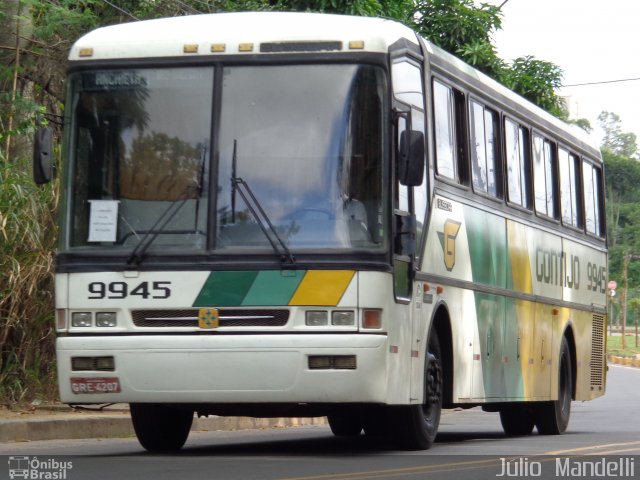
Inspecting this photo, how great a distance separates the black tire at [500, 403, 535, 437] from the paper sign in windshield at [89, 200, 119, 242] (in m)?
6.99

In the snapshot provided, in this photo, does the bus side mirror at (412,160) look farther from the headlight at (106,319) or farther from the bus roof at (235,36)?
the headlight at (106,319)

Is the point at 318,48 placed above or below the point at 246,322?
above

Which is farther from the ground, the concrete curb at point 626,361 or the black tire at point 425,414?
the concrete curb at point 626,361

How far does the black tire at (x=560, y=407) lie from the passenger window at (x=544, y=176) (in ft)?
5.31

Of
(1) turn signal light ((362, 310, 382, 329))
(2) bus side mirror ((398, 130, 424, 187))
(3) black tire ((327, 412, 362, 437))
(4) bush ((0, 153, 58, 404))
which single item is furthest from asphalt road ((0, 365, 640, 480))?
(2) bus side mirror ((398, 130, 424, 187))

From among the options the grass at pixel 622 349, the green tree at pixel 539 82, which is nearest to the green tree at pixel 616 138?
the grass at pixel 622 349

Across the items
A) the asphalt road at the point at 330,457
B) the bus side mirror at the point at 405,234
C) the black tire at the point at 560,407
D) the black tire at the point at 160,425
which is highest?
the bus side mirror at the point at 405,234

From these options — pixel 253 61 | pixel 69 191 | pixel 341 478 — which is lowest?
pixel 341 478

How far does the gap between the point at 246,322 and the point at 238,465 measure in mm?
1026

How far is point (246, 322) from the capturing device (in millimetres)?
10781

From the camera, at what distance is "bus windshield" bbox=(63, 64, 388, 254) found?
10.8m

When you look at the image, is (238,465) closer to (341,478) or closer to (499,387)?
(341,478)

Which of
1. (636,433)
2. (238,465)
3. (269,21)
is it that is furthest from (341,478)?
(636,433)

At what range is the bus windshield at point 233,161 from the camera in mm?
10836
